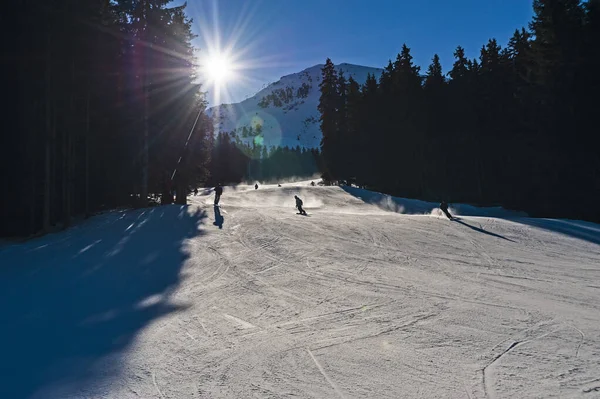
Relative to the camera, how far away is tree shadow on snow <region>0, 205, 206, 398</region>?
5082 millimetres

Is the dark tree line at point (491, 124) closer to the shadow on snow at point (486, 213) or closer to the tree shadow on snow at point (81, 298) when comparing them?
the shadow on snow at point (486, 213)

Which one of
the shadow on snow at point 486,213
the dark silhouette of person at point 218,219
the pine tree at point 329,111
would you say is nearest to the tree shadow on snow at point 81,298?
the dark silhouette of person at point 218,219

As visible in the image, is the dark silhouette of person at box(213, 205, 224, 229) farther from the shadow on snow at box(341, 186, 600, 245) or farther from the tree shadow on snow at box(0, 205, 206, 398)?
the shadow on snow at box(341, 186, 600, 245)

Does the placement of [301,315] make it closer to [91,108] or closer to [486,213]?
[91,108]

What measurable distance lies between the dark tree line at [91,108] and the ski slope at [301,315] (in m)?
3.91

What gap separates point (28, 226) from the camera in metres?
15.4

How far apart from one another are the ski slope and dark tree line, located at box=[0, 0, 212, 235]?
12.8ft

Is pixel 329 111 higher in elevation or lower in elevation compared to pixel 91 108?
higher

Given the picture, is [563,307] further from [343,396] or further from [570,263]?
[343,396]

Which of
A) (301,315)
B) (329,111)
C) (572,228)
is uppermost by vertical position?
(329,111)

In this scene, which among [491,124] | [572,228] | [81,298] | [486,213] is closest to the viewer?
[81,298]

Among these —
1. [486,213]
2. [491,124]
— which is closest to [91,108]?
[486,213]

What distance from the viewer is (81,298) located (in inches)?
319

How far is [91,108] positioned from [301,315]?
19.1 metres
